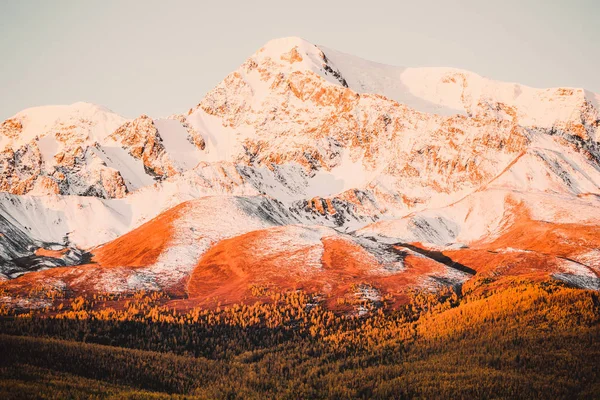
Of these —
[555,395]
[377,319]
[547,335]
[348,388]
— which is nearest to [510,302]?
[547,335]

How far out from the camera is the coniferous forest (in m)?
120

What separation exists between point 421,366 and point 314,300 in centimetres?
5941

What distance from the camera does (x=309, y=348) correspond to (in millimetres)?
152125

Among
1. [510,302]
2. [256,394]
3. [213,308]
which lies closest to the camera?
[256,394]

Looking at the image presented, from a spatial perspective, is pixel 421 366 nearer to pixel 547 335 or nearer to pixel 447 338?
pixel 447 338

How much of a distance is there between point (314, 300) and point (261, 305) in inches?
677

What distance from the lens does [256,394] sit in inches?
5044

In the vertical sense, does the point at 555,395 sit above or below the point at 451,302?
above

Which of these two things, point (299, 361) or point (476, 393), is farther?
point (299, 361)

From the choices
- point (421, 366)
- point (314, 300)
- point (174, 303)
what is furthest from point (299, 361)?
point (174, 303)

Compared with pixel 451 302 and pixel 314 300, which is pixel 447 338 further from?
pixel 314 300

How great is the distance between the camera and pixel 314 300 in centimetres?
18812

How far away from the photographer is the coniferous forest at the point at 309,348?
4715 inches

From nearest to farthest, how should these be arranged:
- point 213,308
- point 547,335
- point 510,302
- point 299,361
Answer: point 547,335 < point 299,361 < point 510,302 < point 213,308
